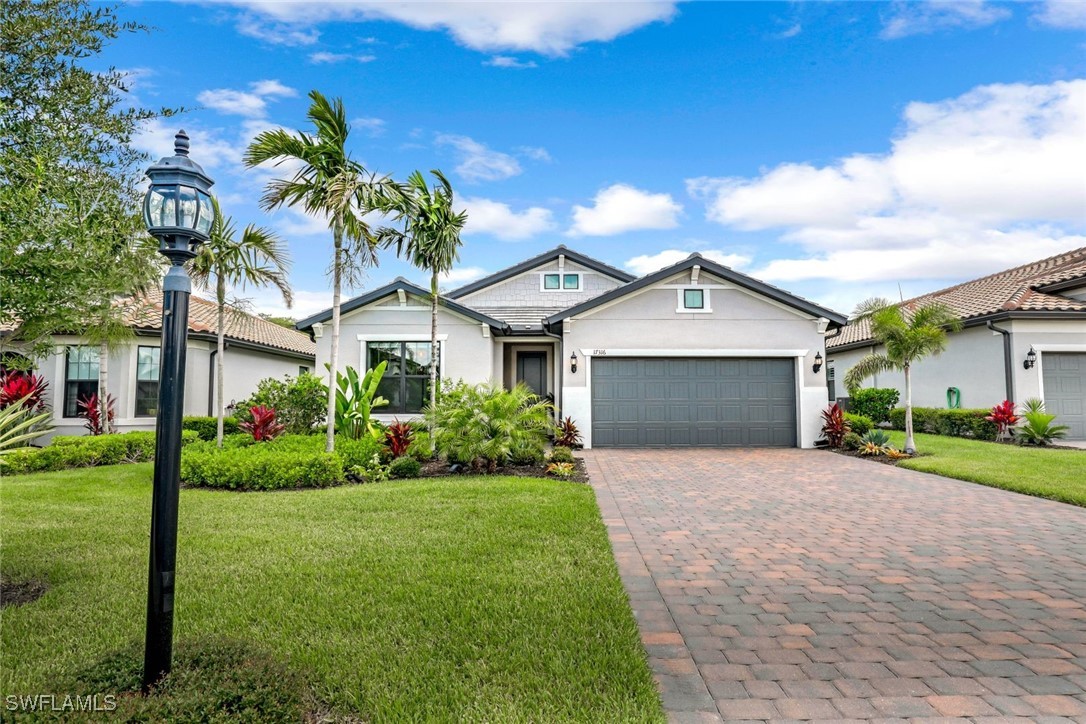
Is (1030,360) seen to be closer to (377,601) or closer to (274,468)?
(377,601)

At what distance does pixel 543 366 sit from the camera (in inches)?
676

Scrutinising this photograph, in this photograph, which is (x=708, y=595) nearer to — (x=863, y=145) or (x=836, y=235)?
(x=863, y=145)

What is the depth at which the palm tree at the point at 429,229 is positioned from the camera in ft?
36.0

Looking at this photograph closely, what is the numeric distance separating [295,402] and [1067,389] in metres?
20.1

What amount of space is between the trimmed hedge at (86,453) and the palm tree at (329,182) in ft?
17.5

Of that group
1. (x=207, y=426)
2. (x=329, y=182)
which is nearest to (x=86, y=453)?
(x=207, y=426)

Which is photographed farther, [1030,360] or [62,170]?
[1030,360]

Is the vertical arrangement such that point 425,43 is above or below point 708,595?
above

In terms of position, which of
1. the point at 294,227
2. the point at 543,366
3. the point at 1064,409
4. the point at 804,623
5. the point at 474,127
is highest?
the point at 474,127

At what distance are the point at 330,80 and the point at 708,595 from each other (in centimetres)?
1034

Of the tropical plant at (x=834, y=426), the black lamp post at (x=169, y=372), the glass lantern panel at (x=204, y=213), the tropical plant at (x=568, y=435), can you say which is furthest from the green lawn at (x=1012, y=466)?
the glass lantern panel at (x=204, y=213)

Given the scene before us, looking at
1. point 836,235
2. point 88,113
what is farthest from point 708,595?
point 836,235

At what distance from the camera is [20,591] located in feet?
14.2

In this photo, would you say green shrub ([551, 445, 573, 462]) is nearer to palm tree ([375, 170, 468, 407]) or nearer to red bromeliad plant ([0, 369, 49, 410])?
palm tree ([375, 170, 468, 407])
